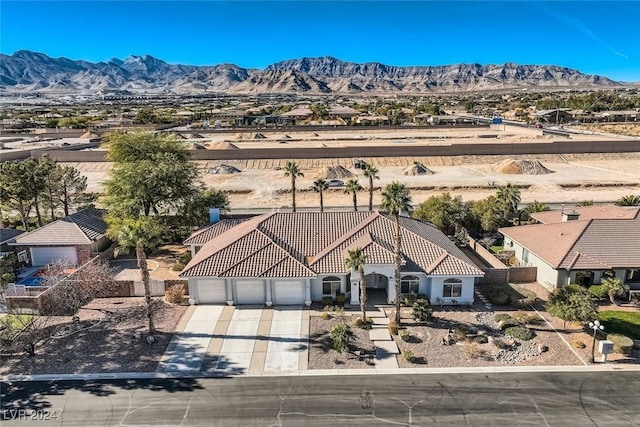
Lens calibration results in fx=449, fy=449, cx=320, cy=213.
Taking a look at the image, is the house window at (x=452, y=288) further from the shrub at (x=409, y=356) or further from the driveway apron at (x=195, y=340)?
the driveway apron at (x=195, y=340)

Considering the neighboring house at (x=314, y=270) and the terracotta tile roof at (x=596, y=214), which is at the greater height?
the terracotta tile roof at (x=596, y=214)

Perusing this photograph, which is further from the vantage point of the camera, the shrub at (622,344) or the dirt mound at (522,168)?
the dirt mound at (522,168)

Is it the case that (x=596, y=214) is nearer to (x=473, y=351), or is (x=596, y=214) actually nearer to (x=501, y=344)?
(x=501, y=344)

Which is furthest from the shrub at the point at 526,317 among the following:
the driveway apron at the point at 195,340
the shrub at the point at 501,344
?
the driveway apron at the point at 195,340

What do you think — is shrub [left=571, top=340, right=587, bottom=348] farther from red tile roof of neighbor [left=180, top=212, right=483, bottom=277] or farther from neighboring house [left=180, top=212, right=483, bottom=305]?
neighboring house [left=180, top=212, right=483, bottom=305]

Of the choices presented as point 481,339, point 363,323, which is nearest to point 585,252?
point 481,339

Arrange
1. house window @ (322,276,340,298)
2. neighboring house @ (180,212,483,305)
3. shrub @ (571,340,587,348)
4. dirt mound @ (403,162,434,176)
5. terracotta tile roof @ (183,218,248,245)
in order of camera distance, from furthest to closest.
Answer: dirt mound @ (403,162,434,176) → terracotta tile roof @ (183,218,248,245) → house window @ (322,276,340,298) → neighboring house @ (180,212,483,305) → shrub @ (571,340,587,348)

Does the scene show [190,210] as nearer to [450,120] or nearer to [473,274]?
[473,274]

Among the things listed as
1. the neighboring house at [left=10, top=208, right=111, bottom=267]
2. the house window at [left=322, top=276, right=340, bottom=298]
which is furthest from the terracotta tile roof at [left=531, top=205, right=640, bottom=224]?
the neighboring house at [left=10, top=208, right=111, bottom=267]
